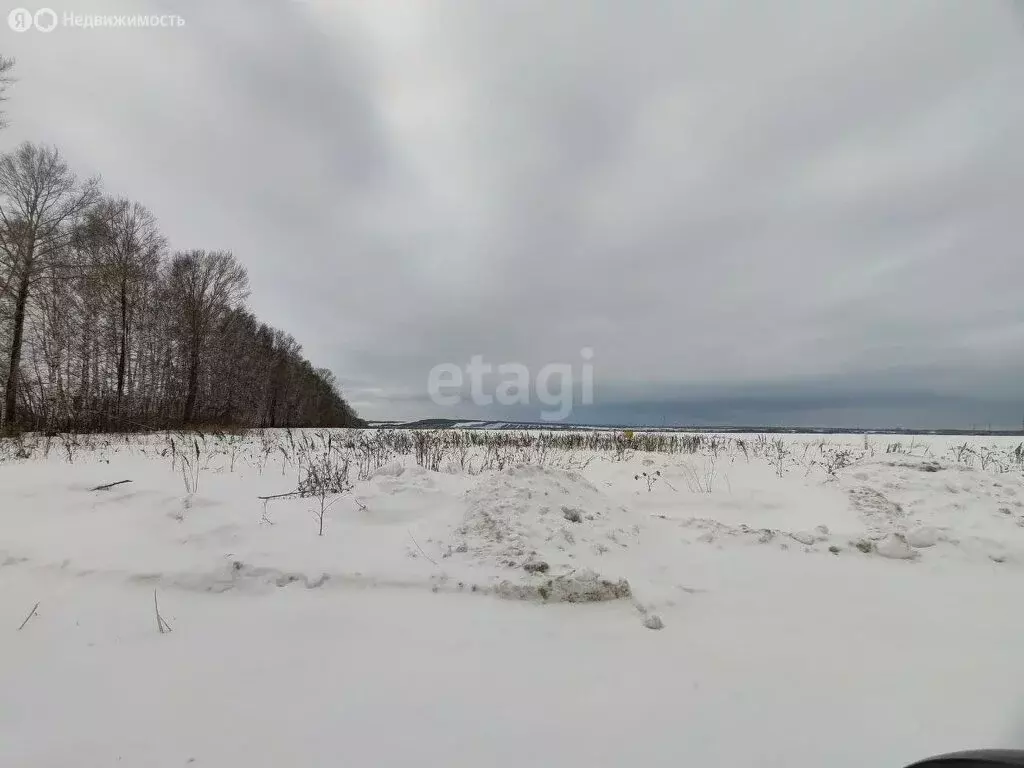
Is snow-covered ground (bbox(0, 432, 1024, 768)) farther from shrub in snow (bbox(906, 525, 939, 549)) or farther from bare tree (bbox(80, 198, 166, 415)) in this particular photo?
bare tree (bbox(80, 198, 166, 415))

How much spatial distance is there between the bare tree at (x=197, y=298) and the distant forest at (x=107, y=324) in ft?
0.20

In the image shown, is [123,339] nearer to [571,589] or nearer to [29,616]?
[29,616]

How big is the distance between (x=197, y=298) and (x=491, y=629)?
29.2 m

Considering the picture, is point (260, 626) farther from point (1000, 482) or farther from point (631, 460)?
point (1000, 482)

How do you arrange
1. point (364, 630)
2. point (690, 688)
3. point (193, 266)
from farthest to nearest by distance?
point (193, 266) < point (364, 630) < point (690, 688)

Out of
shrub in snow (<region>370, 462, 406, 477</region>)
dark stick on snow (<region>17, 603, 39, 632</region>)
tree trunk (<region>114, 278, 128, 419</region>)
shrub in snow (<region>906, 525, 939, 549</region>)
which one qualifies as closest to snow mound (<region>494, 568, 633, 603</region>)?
dark stick on snow (<region>17, 603, 39, 632</region>)

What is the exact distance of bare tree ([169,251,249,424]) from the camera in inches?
918

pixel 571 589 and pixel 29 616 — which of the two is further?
pixel 571 589

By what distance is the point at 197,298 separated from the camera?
24203mm

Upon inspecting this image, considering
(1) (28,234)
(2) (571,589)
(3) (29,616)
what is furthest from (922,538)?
(1) (28,234)

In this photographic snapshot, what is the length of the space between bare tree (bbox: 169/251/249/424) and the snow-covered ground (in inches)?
871

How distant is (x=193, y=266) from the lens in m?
24.5

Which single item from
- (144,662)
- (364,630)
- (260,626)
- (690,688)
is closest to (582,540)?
(690,688)

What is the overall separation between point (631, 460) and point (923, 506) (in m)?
5.17
